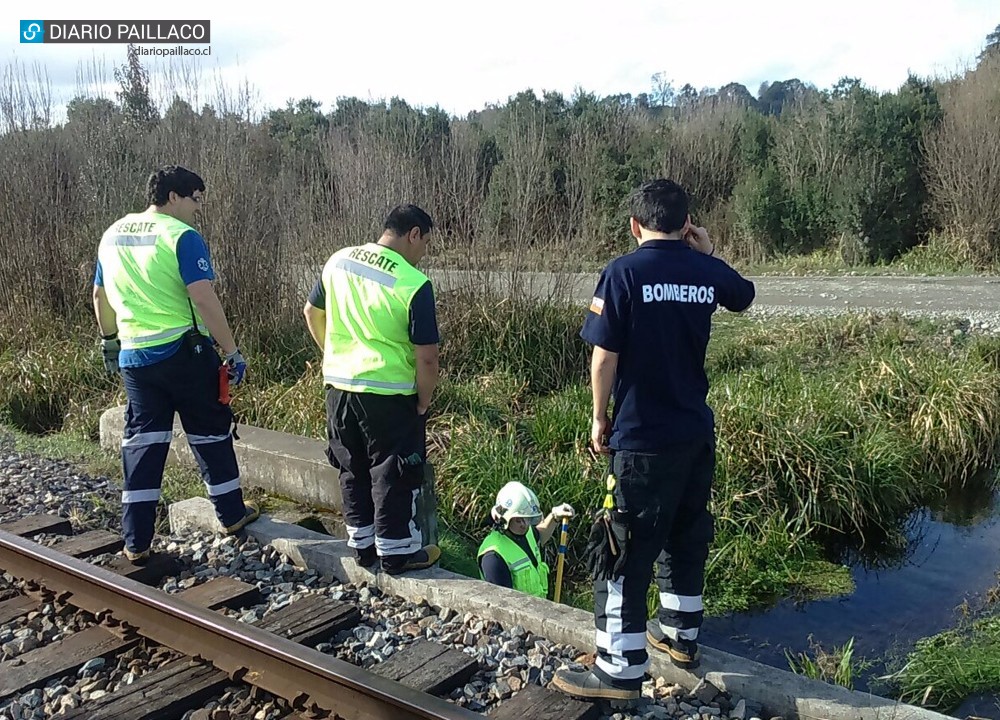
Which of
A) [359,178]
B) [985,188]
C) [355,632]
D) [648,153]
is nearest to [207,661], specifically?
[355,632]

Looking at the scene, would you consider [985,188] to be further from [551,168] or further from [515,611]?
[515,611]

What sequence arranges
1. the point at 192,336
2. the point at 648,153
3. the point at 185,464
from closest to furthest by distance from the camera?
the point at 192,336 < the point at 185,464 < the point at 648,153

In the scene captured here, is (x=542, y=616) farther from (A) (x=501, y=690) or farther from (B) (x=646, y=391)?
(B) (x=646, y=391)

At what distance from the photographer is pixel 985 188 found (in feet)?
53.2

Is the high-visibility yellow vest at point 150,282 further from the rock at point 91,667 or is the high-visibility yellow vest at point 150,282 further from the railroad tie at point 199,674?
the rock at point 91,667

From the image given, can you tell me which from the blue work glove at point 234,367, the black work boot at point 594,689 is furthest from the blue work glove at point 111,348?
the black work boot at point 594,689

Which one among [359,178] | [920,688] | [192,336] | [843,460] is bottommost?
[920,688]

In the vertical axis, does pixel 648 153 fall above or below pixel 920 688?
above

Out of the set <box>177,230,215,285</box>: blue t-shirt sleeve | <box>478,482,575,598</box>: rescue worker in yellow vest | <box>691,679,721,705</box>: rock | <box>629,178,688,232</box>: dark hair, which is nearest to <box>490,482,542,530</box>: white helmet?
<box>478,482,575,598</box>: rescue worker in yellow vest

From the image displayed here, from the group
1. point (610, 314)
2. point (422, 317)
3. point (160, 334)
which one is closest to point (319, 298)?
point (422, 317)

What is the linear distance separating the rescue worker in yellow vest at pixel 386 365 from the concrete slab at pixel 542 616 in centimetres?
26

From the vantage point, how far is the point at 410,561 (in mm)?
5023

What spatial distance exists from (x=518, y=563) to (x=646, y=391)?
6.70 ft

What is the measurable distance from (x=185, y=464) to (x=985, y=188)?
575 inches
